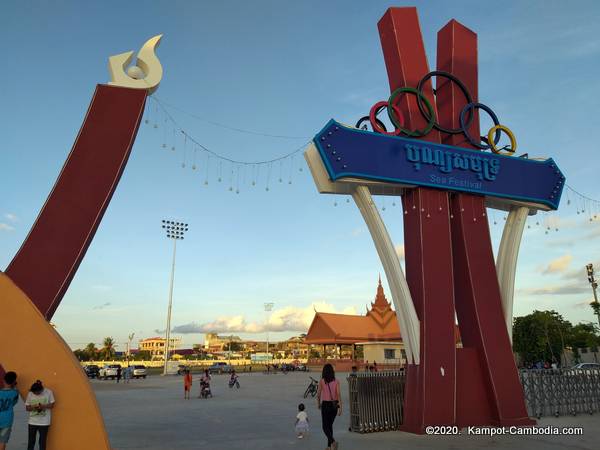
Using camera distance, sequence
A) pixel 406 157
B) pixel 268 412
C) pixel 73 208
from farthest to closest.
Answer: pixel 268 412 < pixel 406 157 < pixel 73 208

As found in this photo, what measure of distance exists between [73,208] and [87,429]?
403 centimetres

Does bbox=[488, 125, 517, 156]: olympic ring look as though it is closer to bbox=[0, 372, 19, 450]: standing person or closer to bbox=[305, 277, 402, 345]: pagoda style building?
bbox=[0, 372, 19, 450]: standing person

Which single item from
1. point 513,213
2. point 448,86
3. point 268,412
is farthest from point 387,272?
point 268,412

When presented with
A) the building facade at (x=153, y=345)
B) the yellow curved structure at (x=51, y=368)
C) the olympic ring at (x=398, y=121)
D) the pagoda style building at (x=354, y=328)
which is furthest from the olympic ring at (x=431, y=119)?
the building facade at (x=153, y=345)

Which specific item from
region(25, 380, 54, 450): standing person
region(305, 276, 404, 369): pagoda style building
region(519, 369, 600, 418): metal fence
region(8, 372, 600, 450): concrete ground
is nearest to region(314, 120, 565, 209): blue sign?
region(519, 369, 600, 418): metal fence

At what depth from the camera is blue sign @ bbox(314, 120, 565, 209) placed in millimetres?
12250

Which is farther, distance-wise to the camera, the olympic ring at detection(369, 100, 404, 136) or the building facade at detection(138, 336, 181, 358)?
the building facade at detection(138, 336, 181, 358)

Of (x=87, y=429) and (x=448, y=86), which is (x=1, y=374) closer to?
(x=87, y=429)

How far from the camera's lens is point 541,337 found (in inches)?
2248

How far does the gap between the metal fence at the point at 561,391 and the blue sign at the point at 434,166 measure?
216 inches

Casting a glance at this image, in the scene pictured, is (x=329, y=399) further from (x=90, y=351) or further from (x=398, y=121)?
(x=90, y=351)

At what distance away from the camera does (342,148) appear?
1228 centimetres

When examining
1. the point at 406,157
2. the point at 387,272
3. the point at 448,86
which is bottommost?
the point at 387,272

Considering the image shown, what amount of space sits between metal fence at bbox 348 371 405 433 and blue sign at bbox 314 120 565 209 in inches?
202
